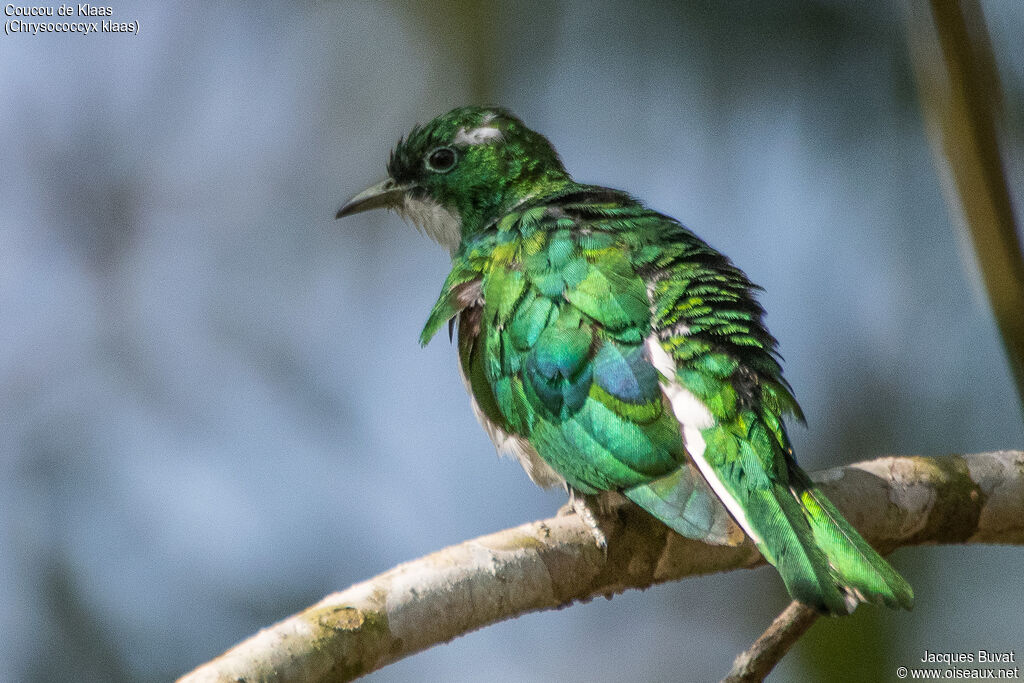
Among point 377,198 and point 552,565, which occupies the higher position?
point 377,198

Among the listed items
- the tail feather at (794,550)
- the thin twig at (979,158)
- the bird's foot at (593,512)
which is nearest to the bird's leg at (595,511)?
the bird's foot at (593,512)

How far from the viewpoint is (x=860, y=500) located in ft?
12.7

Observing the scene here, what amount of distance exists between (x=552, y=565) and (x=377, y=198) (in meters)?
2.80

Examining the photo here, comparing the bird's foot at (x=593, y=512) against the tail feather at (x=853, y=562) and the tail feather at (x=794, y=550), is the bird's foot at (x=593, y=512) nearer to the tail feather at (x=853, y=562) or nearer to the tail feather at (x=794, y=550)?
the tail feather at (x=794, y=550)

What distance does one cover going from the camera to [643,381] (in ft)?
11.7

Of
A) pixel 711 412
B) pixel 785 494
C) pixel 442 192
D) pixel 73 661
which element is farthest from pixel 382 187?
pixel 73 661

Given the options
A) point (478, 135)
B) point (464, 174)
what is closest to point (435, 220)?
point (464, 174)

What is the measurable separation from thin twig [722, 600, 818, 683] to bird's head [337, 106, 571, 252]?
253cm

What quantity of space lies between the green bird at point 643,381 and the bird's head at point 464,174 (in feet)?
2.06

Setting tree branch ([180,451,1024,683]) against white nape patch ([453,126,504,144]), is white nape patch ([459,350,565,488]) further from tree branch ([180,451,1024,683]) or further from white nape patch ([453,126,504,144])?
white nape patch ([453,126,504,144])

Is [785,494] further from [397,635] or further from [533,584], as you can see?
[397,635]

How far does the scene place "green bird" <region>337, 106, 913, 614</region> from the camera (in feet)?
10.3

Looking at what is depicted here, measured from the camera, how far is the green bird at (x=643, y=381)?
3.15 metres

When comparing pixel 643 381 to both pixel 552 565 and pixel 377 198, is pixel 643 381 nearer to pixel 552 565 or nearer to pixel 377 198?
pixel 552 565
